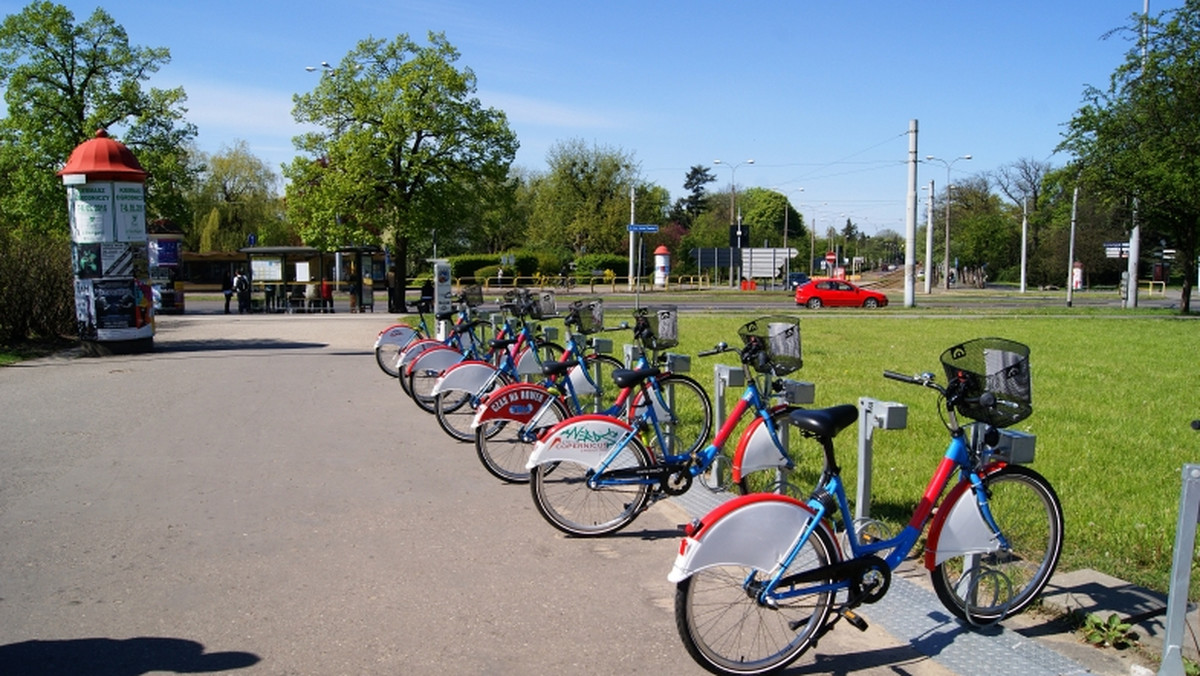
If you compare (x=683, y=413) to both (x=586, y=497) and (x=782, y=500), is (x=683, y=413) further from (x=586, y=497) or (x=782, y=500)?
(x=782, y=500)

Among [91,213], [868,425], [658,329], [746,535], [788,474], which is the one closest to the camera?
[746,535]

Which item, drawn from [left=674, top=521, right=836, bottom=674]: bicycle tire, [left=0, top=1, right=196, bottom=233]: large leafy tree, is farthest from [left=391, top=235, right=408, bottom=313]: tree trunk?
[left=674, top=521, right=836, bottom=674]: bicycle tire

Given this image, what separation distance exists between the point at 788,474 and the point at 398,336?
742cm

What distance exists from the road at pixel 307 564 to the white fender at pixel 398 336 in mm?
2453

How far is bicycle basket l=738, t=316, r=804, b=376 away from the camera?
5.50 metres

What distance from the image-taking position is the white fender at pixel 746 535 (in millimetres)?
3533

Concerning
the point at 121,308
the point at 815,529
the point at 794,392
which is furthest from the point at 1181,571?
the point at 121,308

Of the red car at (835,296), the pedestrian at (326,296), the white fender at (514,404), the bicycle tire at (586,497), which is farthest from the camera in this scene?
the red car at (835,296)

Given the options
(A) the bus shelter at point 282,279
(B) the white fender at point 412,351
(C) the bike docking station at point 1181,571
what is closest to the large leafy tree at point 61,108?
(A) the bus shelter at point 282,279

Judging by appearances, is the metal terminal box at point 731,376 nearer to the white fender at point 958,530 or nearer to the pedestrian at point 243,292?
the white fender at point 958,530

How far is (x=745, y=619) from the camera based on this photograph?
3807 millimetres

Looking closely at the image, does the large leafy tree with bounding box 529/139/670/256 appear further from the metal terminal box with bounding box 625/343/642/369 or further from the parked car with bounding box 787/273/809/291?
the metal terminal box with bounding box 625/343/642/369

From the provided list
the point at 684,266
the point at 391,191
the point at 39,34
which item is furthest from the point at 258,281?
the point at 684,266

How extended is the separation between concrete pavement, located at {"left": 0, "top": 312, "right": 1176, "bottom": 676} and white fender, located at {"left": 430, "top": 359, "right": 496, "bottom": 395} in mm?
595
